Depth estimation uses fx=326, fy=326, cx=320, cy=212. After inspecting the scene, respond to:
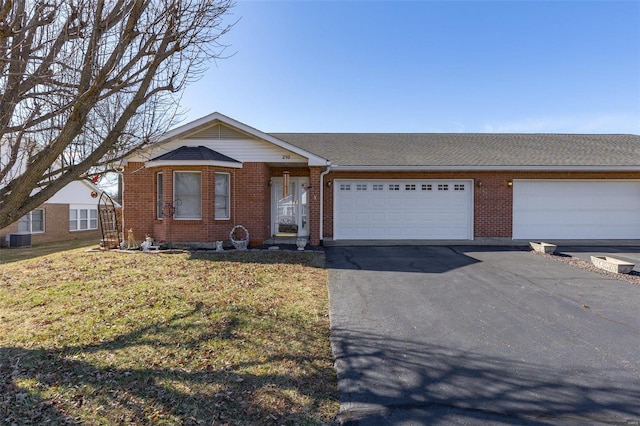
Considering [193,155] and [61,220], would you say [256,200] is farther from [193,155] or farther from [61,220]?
[61,220]

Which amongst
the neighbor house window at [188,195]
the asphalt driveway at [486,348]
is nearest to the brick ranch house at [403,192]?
the neighbor house window at [188,195]

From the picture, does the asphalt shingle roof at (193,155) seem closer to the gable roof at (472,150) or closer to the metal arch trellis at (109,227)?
the metal arch trellis at (109,227)

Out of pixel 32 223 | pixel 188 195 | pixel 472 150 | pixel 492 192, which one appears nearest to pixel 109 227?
pixel 188 195

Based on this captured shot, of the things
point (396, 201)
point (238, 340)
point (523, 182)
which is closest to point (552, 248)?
point (523, 182)

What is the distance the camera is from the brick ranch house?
11219mm

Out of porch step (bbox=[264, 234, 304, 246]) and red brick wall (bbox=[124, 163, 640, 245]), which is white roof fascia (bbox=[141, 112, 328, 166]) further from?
porch step (bbox=[264, 234, 304, 246])

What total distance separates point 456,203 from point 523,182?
8.89 feet

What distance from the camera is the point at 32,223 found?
1788cm

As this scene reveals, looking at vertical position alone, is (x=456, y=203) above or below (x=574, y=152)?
below

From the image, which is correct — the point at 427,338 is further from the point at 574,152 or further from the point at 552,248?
the point at 574,152

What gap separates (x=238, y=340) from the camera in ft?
13.5

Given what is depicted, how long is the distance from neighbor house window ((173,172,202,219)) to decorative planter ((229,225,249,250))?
1.19 metres

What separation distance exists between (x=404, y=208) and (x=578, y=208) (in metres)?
6.76

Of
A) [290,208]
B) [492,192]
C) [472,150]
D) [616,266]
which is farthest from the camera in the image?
[472,150]
